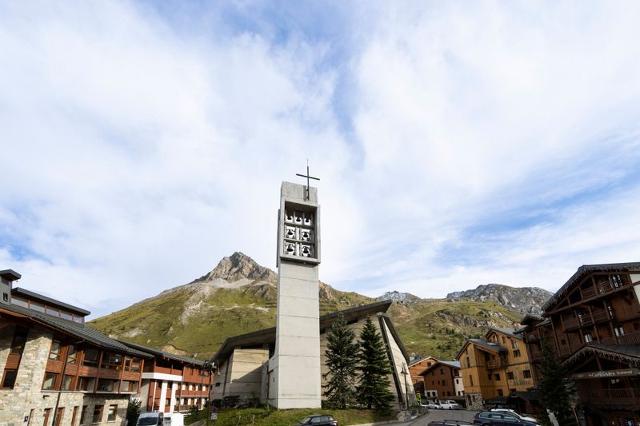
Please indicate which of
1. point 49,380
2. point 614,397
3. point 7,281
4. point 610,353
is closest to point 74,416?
point 49,380

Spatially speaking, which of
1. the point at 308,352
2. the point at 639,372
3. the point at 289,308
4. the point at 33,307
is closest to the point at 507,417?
the point at 639,372

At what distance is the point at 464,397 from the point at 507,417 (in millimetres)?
49408

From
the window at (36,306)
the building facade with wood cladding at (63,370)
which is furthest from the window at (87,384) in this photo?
the window at (36,306)

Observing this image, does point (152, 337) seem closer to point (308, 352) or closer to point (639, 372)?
point (308, 352)

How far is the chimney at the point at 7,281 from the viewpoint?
41.6 metres

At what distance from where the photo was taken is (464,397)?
71438mm

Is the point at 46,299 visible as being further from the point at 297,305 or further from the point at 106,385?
the point at 297,305

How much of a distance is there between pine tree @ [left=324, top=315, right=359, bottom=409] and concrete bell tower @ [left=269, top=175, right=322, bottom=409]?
2.00 metres

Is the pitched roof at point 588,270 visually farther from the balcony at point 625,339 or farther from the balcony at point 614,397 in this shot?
the balcony at point 614,397

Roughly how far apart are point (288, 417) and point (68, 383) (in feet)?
86.6

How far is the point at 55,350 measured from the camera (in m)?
39.7

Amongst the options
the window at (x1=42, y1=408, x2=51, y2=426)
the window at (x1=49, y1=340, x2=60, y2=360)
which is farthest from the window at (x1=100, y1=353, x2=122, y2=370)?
the window at (x1=42, y1=408, x2=51, y2=426)

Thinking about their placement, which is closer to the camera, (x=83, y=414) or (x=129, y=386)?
(x=83, y=414)

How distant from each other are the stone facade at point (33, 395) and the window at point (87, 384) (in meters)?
1.98
